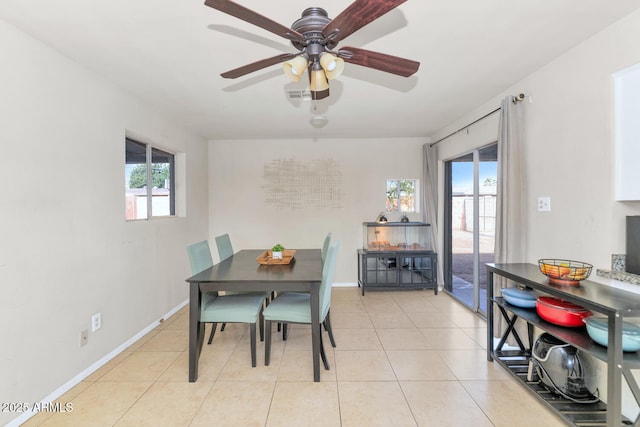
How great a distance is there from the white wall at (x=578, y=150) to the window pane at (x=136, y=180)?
372 cm

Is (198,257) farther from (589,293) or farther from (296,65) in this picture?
(589,293)

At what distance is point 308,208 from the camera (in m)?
4.80

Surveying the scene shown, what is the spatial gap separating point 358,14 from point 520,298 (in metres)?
2.17

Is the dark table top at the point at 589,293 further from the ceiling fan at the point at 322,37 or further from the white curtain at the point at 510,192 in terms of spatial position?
the ceiling fan at the point at 322,37

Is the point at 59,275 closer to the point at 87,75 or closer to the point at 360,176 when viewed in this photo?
the point at 87,75

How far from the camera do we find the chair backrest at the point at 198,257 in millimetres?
2490

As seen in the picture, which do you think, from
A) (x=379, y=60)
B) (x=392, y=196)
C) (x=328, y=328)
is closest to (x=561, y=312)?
(x=328, y=328)

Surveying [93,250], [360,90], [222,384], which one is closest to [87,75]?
[93,250]

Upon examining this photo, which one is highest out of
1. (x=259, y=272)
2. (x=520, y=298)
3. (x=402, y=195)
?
(x=402, y=195)

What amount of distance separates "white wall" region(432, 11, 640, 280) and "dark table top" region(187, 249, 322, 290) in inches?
73.0

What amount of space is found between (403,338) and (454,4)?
2697 millimetres

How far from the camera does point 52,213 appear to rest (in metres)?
2.02

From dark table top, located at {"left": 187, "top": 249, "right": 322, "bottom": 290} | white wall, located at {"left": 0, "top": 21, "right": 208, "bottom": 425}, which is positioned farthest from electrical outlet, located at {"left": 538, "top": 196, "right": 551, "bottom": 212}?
white wall, located at {"left": 0, "top": 21, "right": 208, "bottom": 425}

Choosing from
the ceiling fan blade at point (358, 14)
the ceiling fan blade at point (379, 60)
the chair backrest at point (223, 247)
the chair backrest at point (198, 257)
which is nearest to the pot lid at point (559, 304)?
the ceiling fan blade at point (379, 60)
